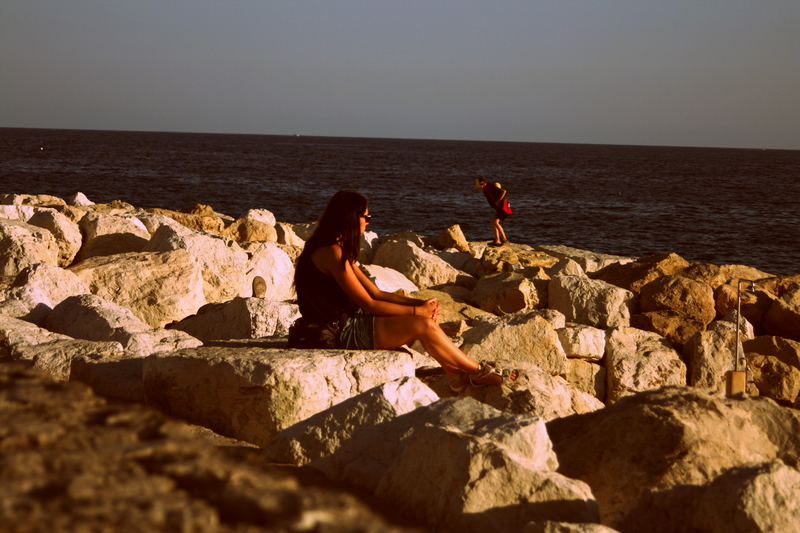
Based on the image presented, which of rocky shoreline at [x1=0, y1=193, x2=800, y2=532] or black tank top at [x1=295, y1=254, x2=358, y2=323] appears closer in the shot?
rocky shoreline at [x1=0, y1=193, x2=800, y2=532]

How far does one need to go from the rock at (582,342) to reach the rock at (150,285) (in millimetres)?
3406

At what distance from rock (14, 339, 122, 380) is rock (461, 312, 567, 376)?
2721mm

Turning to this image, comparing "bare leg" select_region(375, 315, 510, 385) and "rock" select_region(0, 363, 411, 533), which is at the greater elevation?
"rock" select_region(0, 363, 411, 533)

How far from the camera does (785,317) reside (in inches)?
339

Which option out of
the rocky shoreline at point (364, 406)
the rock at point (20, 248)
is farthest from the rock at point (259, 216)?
the rock at point (20, 248)

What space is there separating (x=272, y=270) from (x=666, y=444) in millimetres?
5936

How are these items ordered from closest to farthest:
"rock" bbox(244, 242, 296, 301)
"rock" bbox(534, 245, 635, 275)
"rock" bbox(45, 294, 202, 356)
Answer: "rock" bbox(45, 294, 202, 356)
"rock" bbox(244, 242, 296, 301)
"rock" bbox(534, 245, 635, 275)

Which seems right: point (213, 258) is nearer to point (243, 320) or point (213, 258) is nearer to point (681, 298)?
point (243, 320)

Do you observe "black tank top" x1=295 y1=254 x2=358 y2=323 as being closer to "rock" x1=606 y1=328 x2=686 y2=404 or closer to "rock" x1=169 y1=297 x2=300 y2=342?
Result: "rock" x1=169 y1=297 x2=300 y2=342

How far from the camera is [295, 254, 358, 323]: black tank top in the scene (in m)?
4.88

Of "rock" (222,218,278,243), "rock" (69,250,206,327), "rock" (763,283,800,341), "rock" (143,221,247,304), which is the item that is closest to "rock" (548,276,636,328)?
"rock" (763,283,800,341)

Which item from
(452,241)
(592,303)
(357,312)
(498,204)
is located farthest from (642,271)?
(357,312)

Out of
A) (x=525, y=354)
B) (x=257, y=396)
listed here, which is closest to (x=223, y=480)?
(x=257, y=396)

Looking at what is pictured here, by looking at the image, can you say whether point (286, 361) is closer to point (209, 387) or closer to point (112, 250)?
point (209, 387)
